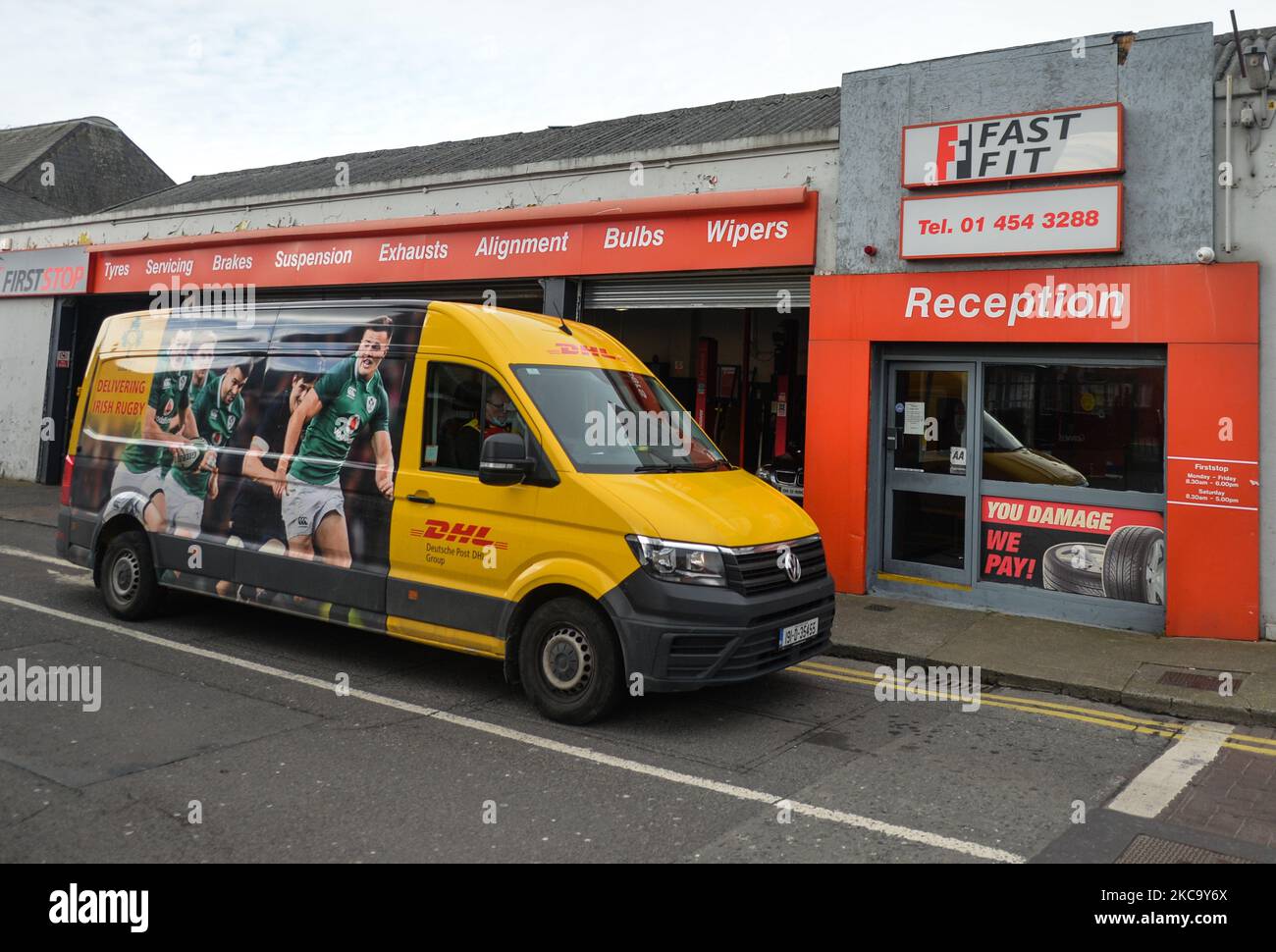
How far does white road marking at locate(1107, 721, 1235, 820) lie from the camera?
4898 mm

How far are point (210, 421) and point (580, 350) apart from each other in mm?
3135

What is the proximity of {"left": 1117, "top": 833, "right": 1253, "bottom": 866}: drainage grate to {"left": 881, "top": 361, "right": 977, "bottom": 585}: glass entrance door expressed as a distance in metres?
5.40

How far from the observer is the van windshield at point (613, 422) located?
6172mm

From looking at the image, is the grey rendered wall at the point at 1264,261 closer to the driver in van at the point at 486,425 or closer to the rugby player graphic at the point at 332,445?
the driver in van at the point at 486,425

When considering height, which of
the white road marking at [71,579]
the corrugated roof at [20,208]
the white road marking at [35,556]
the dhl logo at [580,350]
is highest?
the corrugated roof at [20,208]

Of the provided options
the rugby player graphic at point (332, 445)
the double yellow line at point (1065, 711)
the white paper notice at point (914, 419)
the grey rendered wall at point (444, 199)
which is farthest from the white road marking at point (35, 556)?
the white paper notice at point (914, 419)

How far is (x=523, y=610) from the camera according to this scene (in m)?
6.06

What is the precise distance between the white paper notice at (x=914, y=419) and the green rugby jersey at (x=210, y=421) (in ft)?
20.6

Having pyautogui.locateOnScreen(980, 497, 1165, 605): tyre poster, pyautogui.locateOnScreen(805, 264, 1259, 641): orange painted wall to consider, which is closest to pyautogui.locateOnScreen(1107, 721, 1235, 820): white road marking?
pyautogui.locateOnScreen(805, 264, 1259, 641): orange painted wall

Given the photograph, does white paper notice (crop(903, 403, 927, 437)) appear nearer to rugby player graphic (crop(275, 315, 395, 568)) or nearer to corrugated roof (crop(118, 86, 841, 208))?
corrugated roof (crop(118, 86, 841, 208))

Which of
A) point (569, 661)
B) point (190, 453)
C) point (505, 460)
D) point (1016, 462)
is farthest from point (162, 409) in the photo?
point (1016, 462)

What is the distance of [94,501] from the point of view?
8570 millimetres
